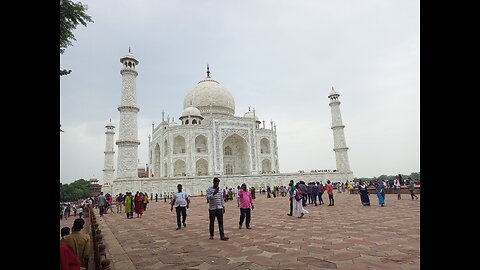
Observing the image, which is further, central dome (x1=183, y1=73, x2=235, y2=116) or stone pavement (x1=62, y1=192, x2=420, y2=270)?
central dome (x1=183, y1=73, x2=235, y2=116)

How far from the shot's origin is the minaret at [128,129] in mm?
23969

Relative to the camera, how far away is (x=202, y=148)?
33.7 metres

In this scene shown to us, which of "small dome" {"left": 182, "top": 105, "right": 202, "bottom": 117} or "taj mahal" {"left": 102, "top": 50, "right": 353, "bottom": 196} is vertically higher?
"small dome" {"left": 182, "top": 105, "right": 202, "bottom": 117}

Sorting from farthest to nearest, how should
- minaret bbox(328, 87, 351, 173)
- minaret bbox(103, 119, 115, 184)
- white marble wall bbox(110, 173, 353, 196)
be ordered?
minaret bbox(103, 119, 115, 184)
minaret bbox(328, 87, 351, 173)
white marble wall bbox(110, 173, 353, 196)

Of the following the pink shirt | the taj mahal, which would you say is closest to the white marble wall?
the taj mahal

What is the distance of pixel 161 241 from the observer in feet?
19.2

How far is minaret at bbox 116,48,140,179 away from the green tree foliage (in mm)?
Result: 20873

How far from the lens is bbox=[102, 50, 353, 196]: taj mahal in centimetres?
2441

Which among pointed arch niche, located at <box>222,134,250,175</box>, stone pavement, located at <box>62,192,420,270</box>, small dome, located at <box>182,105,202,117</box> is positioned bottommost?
stone pavement, located at <box>62,192,420,270</box>

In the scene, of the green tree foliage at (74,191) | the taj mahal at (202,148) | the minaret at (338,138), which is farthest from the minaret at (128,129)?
the minaret at (338,138)

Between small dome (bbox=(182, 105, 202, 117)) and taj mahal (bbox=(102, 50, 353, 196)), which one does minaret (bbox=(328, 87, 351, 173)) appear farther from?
small dome (bbox=(182, 105, 202, 117))
